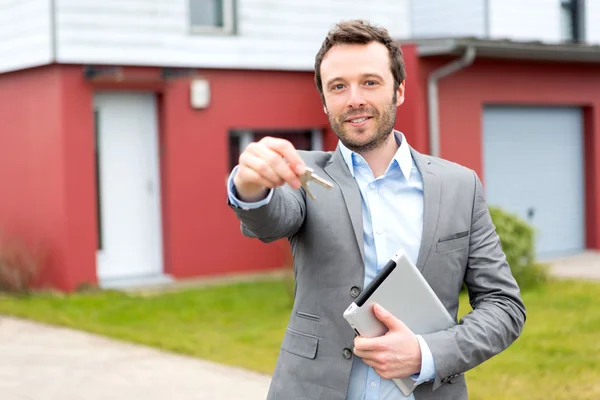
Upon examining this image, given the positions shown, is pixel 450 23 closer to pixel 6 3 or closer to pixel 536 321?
pixel 6 3

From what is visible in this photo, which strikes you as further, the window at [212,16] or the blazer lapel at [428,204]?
the window at [212,16]

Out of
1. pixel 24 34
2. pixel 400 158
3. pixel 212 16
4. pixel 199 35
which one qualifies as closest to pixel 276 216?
pixel 400 158

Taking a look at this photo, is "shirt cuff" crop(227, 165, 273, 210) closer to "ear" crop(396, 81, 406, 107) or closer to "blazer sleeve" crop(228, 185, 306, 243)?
"blazer sleeve" crop(228, 185, 306, 243)

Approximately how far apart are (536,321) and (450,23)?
27.4 ft

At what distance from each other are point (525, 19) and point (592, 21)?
183cm

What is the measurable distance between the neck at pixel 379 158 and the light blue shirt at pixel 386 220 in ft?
0.08

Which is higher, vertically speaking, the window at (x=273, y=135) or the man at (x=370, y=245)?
the window at (x=273, y=135)

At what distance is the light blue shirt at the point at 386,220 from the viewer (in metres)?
2.28

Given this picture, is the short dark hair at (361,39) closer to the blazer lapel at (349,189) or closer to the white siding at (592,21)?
the blazer lapel at (349,189)

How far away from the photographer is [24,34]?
40.3 feet

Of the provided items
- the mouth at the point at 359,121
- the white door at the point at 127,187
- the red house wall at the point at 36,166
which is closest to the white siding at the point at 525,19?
the white door at the point at 127,187

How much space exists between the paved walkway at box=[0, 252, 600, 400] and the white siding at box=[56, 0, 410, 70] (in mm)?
4359

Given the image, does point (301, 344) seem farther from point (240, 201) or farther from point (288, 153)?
point (288, 153)

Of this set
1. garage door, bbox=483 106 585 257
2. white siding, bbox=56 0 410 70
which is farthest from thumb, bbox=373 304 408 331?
garage door, bbox=483 106 585 257
